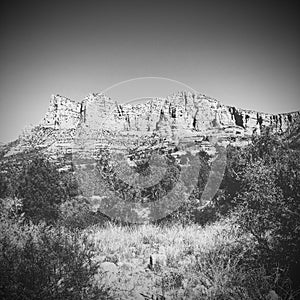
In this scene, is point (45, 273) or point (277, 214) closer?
point (45, 273)

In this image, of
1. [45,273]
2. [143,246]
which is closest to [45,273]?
[45,273]

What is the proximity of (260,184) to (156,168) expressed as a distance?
23.5 feet

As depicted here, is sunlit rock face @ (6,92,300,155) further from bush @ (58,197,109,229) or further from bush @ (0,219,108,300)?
bush @ (0,219,108,300)

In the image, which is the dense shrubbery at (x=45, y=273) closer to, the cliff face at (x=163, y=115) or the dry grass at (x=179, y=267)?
the dry grass at (x=179, y=267)

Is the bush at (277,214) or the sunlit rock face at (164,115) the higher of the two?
the sunlit rock face at (164,115)

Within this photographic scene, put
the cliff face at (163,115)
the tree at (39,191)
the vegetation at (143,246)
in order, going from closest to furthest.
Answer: the vegetation at (143,246) < the tree at (39,191) < the cliff face at (163,115)

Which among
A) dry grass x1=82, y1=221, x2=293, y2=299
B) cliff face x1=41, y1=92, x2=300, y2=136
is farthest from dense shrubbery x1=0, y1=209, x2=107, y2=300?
cliff face x1=41, y1=92, x2=300, y2=136

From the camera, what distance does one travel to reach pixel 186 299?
546 centimetres

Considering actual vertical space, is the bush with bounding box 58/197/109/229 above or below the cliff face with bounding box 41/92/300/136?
below

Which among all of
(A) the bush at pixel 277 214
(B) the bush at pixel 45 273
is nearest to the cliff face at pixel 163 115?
(A) the bush at pixel 277 214

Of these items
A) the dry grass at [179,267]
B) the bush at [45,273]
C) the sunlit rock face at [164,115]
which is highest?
the sunlit rock face at [164,115]

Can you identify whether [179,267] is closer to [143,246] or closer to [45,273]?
[143,246]

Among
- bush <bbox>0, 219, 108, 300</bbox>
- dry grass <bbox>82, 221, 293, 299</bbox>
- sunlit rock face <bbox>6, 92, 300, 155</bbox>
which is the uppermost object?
sunlit rock face <bbox>6, 92, 300, 155</bbox>

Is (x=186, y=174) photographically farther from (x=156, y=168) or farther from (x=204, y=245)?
(x=204, y=245)
